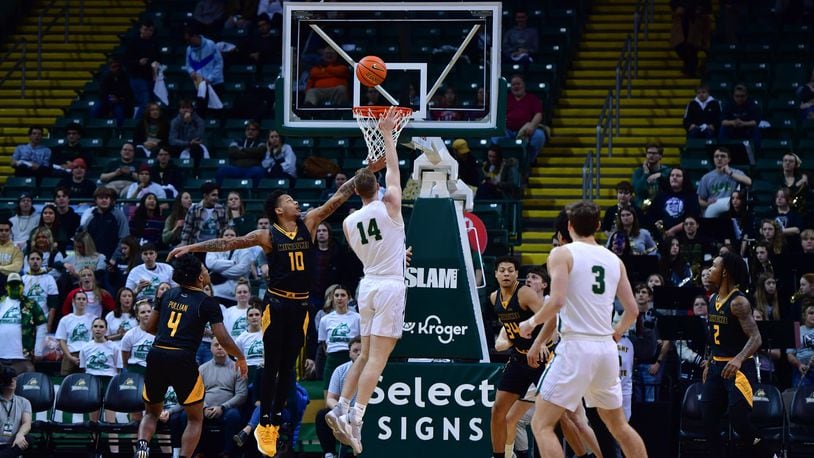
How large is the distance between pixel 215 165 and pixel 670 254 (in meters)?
8.12

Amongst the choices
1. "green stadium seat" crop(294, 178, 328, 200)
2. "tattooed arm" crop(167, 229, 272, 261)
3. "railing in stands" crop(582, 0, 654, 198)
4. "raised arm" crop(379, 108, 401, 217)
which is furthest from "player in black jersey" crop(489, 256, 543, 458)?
"green stadium seat" crop(294, 178, 328, 200)

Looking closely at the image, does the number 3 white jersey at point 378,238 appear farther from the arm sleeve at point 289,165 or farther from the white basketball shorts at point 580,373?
the arm sleeve at point 289,165

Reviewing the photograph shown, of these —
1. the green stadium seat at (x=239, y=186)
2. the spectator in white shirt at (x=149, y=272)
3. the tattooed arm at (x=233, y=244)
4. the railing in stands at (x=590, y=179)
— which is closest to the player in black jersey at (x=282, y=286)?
the tattooed arm at (x=233, y=244)

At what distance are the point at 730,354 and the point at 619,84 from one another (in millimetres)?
9593

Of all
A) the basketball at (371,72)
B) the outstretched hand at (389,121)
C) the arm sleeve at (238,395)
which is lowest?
the arm sleeve at (238,395)

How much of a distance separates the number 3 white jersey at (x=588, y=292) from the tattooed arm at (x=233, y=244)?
336 cm

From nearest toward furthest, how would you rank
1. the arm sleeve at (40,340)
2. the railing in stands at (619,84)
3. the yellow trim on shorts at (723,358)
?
the yellow trim on shorts at (723,358), the arm sleeve at (40,340), the railing in stands at (619,84)

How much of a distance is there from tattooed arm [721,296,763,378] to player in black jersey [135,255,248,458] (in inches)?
190

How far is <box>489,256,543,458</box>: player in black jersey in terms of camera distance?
12.6 meters

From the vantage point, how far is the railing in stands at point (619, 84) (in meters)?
21.6

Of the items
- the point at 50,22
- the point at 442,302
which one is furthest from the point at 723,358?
the point at 50,22

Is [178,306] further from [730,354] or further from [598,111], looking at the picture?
[598,111]

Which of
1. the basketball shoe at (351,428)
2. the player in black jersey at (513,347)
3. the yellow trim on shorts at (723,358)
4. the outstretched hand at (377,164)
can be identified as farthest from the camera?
the yellow trim on shorts at (723,358)

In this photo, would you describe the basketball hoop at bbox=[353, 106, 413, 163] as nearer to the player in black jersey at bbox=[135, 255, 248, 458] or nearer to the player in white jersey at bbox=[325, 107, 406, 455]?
the player in white jersey at bbox=[325, 107, 406, 455]
